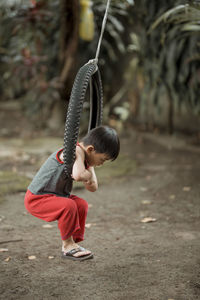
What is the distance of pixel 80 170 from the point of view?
8.05 feet

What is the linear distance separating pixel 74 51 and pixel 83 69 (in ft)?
17.0

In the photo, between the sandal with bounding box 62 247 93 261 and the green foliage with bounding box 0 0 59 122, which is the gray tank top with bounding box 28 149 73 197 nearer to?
the sandal with bounding box 62 247 93 261

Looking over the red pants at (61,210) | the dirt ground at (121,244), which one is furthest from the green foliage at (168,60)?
the red pants at (61,210)

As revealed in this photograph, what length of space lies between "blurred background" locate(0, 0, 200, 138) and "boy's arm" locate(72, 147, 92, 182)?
3.87 metres

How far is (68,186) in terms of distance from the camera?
2.66m

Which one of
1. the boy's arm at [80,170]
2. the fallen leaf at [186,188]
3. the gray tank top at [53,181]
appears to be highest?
the boy's arm at [80,170]

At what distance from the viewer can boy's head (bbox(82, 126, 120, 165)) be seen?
249cm

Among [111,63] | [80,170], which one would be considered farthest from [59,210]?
[111,63]

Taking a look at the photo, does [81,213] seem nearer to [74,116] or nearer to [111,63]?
[74,116]

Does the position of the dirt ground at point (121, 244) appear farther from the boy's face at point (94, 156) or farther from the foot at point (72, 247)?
the boy's face at point (94, 156)

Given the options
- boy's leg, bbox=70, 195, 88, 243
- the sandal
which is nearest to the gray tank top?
boy's leg, bbox=70, 195, 88, 243

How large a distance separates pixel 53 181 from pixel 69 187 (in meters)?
0.12

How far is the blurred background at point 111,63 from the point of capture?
644 cm

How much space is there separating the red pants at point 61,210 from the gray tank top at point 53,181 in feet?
0.13
